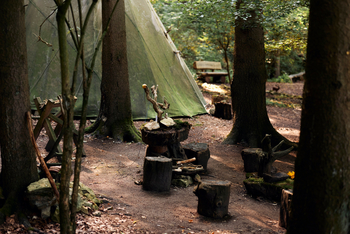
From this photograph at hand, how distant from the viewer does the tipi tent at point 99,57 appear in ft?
31.2

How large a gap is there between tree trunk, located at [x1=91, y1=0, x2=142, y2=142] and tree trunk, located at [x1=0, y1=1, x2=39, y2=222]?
168 inches

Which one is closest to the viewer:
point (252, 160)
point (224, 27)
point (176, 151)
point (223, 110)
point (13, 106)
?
point (13, 106)

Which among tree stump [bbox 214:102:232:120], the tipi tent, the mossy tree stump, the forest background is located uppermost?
the forest background

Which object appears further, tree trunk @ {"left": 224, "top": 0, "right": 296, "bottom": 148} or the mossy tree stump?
tree trunk @ {"left": 224, "top": 0, "right": 296, "bottom": 148}

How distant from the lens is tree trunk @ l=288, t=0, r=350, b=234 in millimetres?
2266

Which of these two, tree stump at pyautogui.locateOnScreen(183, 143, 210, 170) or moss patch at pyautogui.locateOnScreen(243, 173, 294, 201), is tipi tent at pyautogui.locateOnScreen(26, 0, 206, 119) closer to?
tree stump at pyautogui.locateOnScreen(183, 143, 210, 170)

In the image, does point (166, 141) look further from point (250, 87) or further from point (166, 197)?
point (250, 87)

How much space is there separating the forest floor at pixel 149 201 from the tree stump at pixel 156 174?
0.13 meters

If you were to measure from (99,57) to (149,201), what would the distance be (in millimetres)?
6388

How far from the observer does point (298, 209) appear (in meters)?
2.52

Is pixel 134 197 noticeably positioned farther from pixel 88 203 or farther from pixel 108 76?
pixel 108 76

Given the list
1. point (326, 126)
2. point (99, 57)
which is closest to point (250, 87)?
point (99, 57)

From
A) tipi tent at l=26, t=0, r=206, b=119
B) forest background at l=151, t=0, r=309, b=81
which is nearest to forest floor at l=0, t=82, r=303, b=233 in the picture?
tipi tent at l=26, t=0, r=206, b=119

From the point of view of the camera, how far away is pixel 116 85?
300 inches
